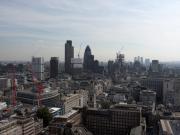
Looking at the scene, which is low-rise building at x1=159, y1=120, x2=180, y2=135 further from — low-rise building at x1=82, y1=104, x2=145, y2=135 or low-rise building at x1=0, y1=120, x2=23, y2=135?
low-rise building at x1=0, y1=120, x2=23, y2=135

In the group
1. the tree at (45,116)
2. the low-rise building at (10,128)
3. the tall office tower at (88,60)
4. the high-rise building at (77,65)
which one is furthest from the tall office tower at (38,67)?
the low-rise building at (10,128)

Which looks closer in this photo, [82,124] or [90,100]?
[82,124]

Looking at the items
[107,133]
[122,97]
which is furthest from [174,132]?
[122,97]

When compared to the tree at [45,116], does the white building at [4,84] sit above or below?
above

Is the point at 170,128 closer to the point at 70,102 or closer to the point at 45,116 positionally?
the point at 45,116

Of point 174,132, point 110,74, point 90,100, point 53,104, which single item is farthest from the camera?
point 110,74

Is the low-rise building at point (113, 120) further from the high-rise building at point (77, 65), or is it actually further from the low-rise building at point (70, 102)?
the high-rise building at point (77, 65)

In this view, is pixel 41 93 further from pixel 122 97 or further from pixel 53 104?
pixel 122 97

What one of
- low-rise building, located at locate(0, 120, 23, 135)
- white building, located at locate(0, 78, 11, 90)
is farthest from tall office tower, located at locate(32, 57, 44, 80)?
low-rise building, located at locate(0, 120, 23, 135)
